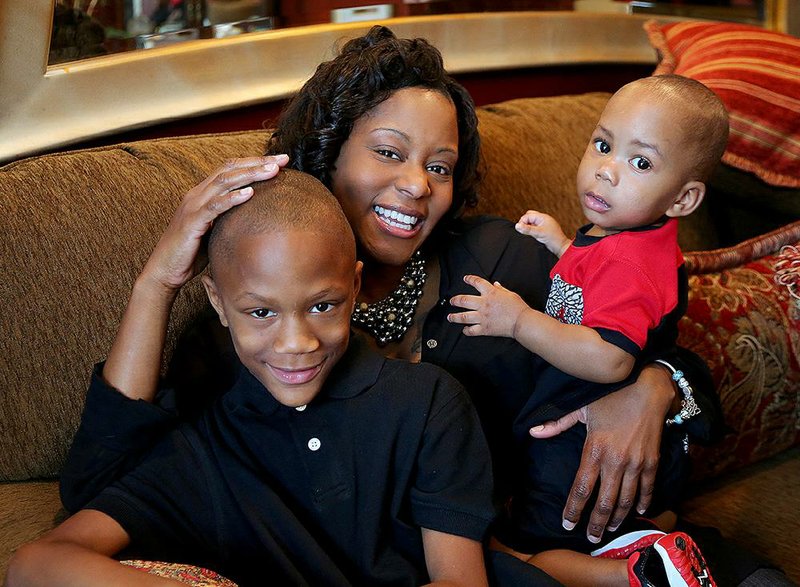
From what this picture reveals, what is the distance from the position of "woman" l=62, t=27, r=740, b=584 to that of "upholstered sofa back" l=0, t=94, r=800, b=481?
131 millimetres

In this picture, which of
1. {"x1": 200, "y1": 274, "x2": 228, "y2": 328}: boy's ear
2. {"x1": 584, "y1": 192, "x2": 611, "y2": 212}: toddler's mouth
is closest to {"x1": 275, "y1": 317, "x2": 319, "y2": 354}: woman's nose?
{"x1": 200, "y1": 274, "x2": 228, "y2": 328}: boy's ear

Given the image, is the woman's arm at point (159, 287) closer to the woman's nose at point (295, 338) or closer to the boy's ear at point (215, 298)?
the boy's ear at point (215, 298)

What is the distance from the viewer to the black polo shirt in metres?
1.30

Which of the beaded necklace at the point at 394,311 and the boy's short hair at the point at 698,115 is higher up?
the boy's short hair at the point at 698,115

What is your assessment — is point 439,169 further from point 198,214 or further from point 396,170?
point 198,214

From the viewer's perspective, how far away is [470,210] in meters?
1.99

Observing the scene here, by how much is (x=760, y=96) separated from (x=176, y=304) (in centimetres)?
152

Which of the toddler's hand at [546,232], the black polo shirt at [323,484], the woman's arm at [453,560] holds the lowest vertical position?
the woman's arm at [453,560]

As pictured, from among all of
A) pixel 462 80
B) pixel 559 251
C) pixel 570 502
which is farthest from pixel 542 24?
pixel 570 502

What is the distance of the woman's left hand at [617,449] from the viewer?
1525 mm

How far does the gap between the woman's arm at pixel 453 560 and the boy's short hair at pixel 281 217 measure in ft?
1.32

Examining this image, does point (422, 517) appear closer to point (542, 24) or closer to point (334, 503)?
point (334, 503)

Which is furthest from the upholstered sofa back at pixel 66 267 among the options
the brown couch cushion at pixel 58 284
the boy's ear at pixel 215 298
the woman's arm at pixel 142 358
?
the boy's ear at pixel 215 298

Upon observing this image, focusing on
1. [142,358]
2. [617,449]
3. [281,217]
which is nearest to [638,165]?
[617,449]
